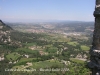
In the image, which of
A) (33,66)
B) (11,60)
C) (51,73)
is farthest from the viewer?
(11,60)

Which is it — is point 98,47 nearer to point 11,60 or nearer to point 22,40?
point 11,60

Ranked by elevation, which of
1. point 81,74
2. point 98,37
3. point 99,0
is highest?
point 99,0

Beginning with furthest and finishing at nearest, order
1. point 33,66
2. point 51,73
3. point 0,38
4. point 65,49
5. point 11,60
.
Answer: point 0,38 < point 65,49 < point 11,60 < point 33,66 < point 51,73

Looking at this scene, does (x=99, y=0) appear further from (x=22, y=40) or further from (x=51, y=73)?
(x=22, y=40)

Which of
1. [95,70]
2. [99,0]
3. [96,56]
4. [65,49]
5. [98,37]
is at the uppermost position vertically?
[99,0]

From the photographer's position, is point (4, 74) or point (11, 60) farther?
point (11, 60)

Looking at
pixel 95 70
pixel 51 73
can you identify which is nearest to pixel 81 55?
pixel 51 73

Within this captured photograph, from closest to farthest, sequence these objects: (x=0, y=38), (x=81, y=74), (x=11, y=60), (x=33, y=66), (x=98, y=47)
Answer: (x=98, y=47) < (x=81, y=74) < (x=33, y=66) < (x=11, y=60) < (x=0, y=38)

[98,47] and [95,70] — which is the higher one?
[98,47]

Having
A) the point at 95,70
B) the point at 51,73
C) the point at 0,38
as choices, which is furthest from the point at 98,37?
the point at 0,38
